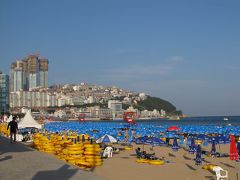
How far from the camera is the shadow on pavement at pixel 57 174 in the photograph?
918 cm

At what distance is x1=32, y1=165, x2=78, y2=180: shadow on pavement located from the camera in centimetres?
918

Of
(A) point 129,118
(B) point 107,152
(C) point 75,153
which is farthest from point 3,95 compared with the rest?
(C) point 75,153

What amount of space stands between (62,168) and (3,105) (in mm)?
95106

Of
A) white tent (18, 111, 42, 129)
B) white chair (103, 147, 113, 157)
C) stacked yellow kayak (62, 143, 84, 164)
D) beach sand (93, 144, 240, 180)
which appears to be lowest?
beach sand (93, 144, 240, 180)

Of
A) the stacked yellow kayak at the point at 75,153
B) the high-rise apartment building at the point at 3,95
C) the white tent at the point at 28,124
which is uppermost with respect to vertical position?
the high-rise apartment building at the point at 3,95

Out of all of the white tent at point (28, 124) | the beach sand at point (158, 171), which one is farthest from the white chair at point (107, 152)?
the white tent at point (28, 124)

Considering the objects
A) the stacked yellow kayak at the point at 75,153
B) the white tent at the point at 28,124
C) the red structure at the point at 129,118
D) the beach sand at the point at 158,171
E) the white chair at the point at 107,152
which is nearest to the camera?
the beach sand at the point at 158,171

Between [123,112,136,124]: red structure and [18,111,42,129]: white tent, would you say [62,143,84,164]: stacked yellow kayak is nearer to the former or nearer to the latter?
[123,112,136,124]: red structure

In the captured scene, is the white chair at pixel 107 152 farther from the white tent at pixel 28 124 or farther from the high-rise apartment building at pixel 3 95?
the high-rise apartment building at pixel 3 95

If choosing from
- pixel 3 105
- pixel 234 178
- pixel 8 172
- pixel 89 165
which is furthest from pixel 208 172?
pixel 3 105

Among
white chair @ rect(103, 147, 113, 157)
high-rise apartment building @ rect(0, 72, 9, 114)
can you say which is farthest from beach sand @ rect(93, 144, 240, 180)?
high-rise apartment building @ rect(0, 72, 9, 114)

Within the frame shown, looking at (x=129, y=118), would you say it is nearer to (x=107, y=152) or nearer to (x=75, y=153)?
(x=107, y=152)

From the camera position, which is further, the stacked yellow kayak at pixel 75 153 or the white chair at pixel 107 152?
the white chair at pixel 107 152

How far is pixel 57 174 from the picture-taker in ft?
31.8
